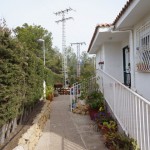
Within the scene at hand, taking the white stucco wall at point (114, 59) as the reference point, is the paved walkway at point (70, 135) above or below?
below

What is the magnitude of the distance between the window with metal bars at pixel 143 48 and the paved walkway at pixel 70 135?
7.62 feet

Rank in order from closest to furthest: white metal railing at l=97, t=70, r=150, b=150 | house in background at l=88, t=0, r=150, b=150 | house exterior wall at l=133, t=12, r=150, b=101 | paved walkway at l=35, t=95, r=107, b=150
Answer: white metal railing at l=97, t=70, r=150, b=150
house in background at l=88, t=0, r=150, b=150
paved walkway at l=35, t=95, r=107, b=150
house exterior wall at l=133, t=12, r=150, b=101

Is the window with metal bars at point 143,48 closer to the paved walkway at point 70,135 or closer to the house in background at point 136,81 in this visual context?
the house in background at point 136,81

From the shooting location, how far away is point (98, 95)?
38.5ft

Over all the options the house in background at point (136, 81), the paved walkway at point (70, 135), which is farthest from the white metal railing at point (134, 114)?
the paved walkway at point (70, 135)

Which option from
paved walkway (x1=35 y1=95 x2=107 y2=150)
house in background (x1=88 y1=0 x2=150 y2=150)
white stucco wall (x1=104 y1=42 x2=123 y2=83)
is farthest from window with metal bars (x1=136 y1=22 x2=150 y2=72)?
white stucco wall (x1=104 y1=42 x2=123 y2=83)

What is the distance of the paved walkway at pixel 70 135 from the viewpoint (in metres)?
7.05

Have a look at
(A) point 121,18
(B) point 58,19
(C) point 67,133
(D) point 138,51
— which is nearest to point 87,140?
(C) point 67,133

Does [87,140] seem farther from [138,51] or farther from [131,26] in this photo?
[131,26]

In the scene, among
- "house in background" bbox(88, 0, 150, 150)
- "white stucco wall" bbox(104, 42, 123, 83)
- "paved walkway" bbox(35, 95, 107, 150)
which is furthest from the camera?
"white stucco wall" bbox(104, 42, 123, 83)

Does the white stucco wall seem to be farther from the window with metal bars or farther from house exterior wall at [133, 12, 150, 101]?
the window with metal bars

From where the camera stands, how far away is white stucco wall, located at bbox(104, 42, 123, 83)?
1305cm

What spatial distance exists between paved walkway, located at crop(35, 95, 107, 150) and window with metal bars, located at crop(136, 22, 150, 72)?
2324 mm

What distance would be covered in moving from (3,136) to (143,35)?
451cm
